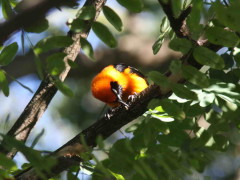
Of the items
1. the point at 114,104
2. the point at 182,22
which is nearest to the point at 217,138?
the point at 182,22

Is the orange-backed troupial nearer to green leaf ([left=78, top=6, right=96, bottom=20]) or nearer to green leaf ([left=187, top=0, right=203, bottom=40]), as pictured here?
green leaf ([left=78, top=6, right=96, bottom=20])

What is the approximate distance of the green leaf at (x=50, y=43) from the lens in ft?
6.64

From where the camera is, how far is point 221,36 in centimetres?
206

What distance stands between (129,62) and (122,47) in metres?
0.22

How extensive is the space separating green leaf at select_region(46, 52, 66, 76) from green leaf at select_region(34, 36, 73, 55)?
0.19 feet

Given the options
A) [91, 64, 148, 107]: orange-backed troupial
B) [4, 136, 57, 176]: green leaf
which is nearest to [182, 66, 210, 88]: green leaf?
[4, 136, 57, 176]: green leaf

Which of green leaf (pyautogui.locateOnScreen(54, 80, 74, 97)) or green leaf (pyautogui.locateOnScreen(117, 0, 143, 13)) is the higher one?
green leaf (pyautogui.locateOnScreen(117, 0, 143, 13))

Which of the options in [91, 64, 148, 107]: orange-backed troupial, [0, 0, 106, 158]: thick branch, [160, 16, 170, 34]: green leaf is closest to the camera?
[160, 16, 170, 34]: green leaf

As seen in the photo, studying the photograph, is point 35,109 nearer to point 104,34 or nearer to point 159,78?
point 104,34

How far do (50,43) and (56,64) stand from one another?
0.11m

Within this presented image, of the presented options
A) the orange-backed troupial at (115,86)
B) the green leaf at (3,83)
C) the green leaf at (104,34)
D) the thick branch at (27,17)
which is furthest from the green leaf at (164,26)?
the thick branch at (27,17)

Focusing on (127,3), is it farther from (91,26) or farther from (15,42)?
(15,42)

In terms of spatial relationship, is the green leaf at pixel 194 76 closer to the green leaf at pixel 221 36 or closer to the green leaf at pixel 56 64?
the green leaf at pixel 221 36

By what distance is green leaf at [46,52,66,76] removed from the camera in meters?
2.12
